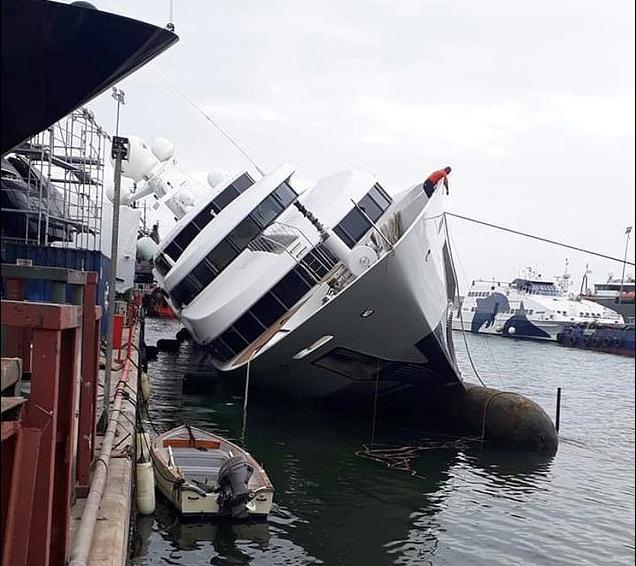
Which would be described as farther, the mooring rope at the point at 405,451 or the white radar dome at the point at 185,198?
the white radar dome at the point at 185,198

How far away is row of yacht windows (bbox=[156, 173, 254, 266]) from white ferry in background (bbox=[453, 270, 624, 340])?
5096 cm

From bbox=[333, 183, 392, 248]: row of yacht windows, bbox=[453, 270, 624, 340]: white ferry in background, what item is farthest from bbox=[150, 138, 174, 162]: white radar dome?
bbox=[453, 270, 624, 340]: white ferry in background

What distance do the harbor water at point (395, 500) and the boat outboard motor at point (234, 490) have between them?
0.21 meters

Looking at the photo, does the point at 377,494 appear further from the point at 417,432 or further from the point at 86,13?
the point at 86,13

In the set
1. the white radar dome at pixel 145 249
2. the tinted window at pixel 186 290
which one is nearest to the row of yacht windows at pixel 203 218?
the tinted window at pixel 186 290

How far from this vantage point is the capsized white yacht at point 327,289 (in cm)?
1755

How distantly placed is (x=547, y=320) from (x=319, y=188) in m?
58.5

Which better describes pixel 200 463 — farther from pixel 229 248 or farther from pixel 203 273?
pixel 229 248

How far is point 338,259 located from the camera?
18.6m

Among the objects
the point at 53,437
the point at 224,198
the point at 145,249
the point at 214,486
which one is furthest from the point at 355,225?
the point at 145,249

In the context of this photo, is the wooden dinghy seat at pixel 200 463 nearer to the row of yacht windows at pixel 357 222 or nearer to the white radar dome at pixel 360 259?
the white radar dome at pixel 360 259

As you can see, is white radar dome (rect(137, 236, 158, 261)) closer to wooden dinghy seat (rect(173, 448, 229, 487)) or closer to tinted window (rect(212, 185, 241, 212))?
tinted window (rect(212, 185, 241, 212))

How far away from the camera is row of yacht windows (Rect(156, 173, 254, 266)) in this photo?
2547 cm

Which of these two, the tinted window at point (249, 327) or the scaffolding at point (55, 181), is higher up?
the scaffolding at point (55, 181)
